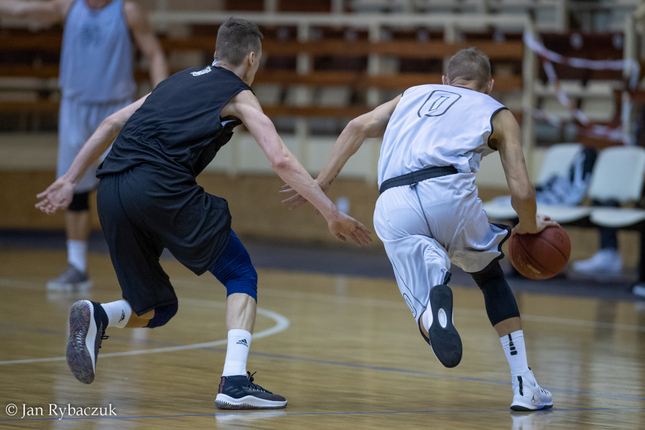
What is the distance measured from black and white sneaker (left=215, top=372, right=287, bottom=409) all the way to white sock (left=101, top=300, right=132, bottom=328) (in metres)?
0.48

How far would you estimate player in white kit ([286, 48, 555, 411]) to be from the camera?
341 cm

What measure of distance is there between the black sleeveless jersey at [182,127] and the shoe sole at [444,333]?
1.01 meters

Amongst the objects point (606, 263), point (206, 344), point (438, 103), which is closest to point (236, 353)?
point (438, 103)

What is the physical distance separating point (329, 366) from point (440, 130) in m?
1.52

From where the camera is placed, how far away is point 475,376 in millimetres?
4344

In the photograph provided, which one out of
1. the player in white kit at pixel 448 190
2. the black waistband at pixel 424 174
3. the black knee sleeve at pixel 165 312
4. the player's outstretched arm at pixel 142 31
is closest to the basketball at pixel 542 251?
the player in white kit at pixel 448 190

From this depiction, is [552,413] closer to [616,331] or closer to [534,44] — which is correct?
[616,331]

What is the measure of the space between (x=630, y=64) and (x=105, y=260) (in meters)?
6.00

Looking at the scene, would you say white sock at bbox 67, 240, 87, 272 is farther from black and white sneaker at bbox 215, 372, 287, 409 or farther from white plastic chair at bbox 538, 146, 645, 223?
white plastic chair at bbox 538, 146, 645, 223

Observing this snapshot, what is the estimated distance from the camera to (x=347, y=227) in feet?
11.4

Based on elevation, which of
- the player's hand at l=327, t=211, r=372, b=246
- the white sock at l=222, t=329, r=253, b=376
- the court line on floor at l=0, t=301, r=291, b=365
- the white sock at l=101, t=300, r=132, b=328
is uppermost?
the player's hand at l=327, t=211, r=372, b=246

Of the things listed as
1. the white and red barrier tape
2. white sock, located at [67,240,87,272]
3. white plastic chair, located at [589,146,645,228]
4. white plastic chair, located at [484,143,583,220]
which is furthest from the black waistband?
the white and red barrier tape

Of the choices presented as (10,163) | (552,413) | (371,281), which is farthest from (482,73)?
(10,163)

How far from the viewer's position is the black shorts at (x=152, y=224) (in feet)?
11.1
